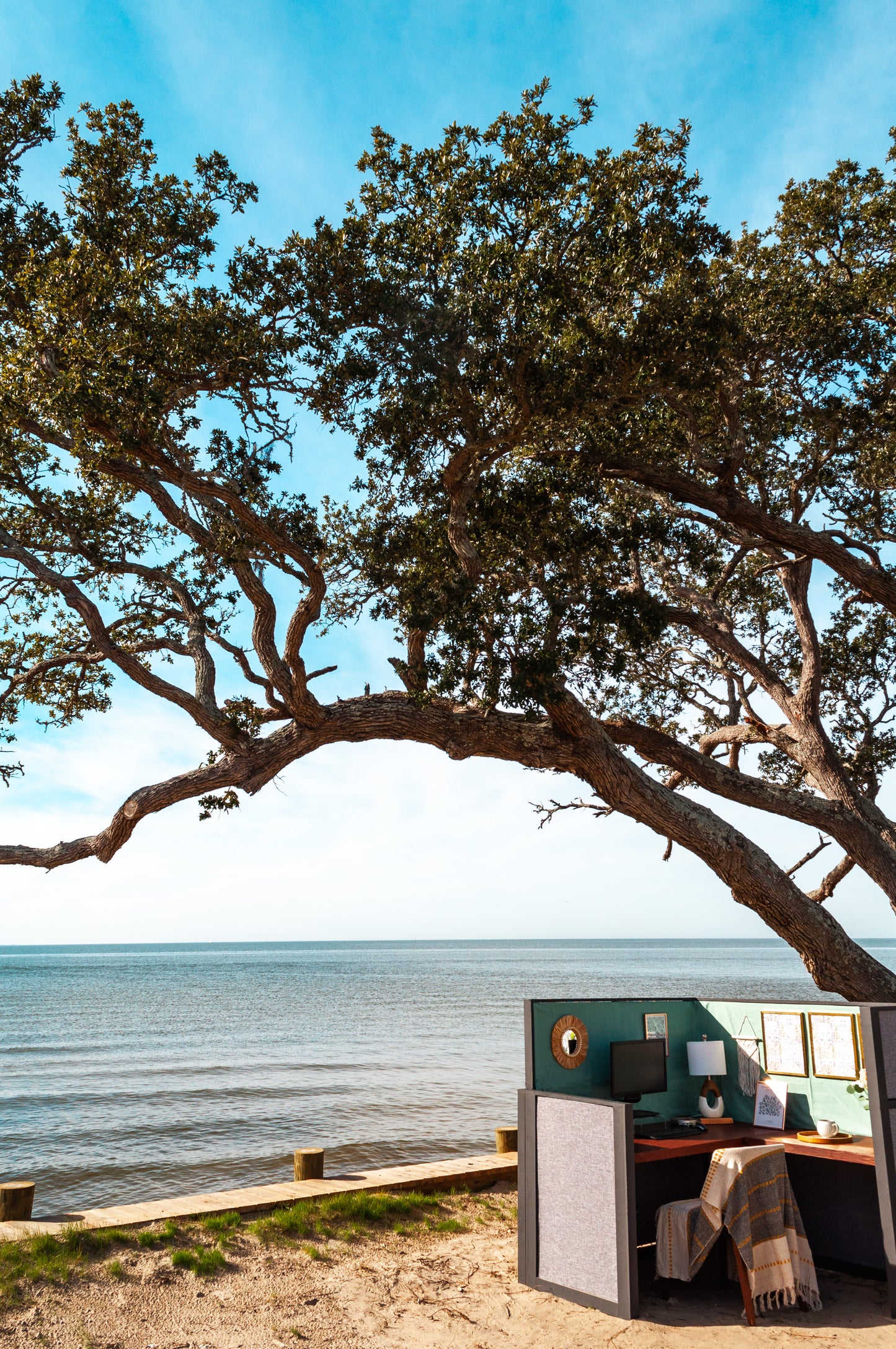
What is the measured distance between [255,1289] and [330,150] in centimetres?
837

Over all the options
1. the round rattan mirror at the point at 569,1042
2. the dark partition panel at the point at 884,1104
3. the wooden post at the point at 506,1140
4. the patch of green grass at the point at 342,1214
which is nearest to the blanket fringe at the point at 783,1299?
the dark partition panel at the point at 884,1104

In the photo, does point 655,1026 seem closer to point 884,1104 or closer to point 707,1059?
point 707,1059

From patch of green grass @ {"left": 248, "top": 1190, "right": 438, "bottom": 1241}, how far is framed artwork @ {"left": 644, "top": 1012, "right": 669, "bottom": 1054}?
6.85 ft

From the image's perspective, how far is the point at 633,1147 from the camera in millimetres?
5047

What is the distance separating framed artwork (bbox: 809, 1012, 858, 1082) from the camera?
569 centimetres

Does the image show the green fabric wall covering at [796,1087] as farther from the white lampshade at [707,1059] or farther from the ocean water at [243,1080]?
the ocean water at [243,1080]

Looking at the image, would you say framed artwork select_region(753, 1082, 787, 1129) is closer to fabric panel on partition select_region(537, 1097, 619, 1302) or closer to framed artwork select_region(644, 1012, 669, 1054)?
framed artwork select_region(644, 1012, 669, 1054)

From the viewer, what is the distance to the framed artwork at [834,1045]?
18.7 feet

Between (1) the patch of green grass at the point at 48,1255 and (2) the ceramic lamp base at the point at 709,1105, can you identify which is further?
(2) the ceramic lamp base at the point at 709,1105

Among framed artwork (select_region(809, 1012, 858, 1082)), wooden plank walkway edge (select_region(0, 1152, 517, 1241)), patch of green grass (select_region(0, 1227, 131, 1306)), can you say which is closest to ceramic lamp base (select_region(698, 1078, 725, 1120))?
framed artwork (select_region(809, 1012, 858, 1082))

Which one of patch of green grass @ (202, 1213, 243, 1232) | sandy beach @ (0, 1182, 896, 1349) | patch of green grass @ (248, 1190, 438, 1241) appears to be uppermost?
patch of green grass @ (202, 1213, 243, 1232)

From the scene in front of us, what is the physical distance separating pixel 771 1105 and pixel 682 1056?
2.19 ft

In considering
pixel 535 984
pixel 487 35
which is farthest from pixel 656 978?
pixel 487 35

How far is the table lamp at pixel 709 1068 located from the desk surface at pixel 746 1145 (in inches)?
9.2
